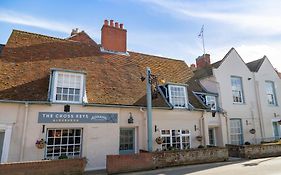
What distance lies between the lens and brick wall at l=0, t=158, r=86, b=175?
26.9 feet

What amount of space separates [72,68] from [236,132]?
13596 mm

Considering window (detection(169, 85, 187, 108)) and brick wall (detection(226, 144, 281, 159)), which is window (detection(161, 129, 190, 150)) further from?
brick wall (detection(226, 144, 281, 159))

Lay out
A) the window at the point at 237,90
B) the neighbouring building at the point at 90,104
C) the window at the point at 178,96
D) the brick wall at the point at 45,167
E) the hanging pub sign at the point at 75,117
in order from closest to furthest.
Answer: the brick wall at the point at 45,167, the neighbouring building at the point at 90,104, the hanging pub sign at the point at 75,117, the window at the point at 178,96, the window at the point at 237,90

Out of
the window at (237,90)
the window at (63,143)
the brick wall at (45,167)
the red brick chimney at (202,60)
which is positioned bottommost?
the brick wall at (45,167)

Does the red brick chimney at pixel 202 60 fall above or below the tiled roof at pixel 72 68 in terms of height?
above

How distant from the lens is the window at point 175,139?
13.7 metres

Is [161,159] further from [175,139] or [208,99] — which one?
[208,99]

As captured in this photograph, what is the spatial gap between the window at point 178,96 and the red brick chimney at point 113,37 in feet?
18.1

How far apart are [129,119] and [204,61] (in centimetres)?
1300

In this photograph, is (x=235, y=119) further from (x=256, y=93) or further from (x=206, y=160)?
(x=206, y=160)

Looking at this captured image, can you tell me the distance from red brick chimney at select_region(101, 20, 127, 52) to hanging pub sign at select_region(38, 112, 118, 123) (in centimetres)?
692

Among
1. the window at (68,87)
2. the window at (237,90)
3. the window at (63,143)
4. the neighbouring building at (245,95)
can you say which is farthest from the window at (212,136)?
the window at (68,87)

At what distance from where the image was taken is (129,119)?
1244cm

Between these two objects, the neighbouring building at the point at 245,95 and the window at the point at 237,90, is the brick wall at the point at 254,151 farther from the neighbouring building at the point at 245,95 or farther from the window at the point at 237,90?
the window at the point at 237,90
